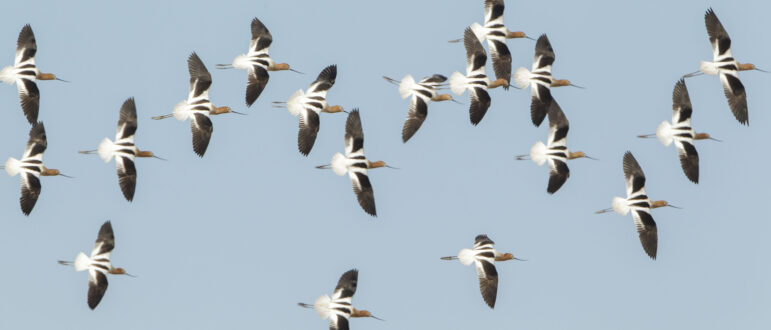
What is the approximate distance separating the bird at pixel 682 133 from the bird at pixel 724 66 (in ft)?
2.17

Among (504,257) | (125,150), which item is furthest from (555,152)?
(125,150)

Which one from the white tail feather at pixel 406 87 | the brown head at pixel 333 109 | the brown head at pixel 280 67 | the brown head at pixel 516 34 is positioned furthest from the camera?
the brown head at pixel 516 34

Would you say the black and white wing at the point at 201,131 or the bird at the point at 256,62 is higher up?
the bird at the point at 256,62

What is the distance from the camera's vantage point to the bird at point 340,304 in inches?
1858

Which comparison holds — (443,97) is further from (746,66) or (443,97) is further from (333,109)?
(746,66)

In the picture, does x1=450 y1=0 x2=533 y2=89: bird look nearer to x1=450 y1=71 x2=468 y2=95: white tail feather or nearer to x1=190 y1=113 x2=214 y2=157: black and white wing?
x1=450 y1=71 x2=468 y2=95: white tail feather

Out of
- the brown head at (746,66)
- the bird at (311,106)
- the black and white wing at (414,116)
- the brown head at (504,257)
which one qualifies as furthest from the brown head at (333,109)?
the brown head at (746,66)

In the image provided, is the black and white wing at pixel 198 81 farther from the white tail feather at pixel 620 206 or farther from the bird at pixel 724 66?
the bird at pixel 724 66

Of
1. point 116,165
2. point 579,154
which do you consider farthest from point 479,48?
point 116,165

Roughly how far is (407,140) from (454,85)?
296 cm

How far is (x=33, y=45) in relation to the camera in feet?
163

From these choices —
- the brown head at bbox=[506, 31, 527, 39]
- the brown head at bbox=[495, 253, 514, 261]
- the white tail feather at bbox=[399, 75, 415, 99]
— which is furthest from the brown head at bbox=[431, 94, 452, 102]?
the brown head at bbox=[495, 253, 514, 261]

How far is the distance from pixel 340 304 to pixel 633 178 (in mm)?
9176

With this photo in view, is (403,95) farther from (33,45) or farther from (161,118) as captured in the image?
(33,45)
